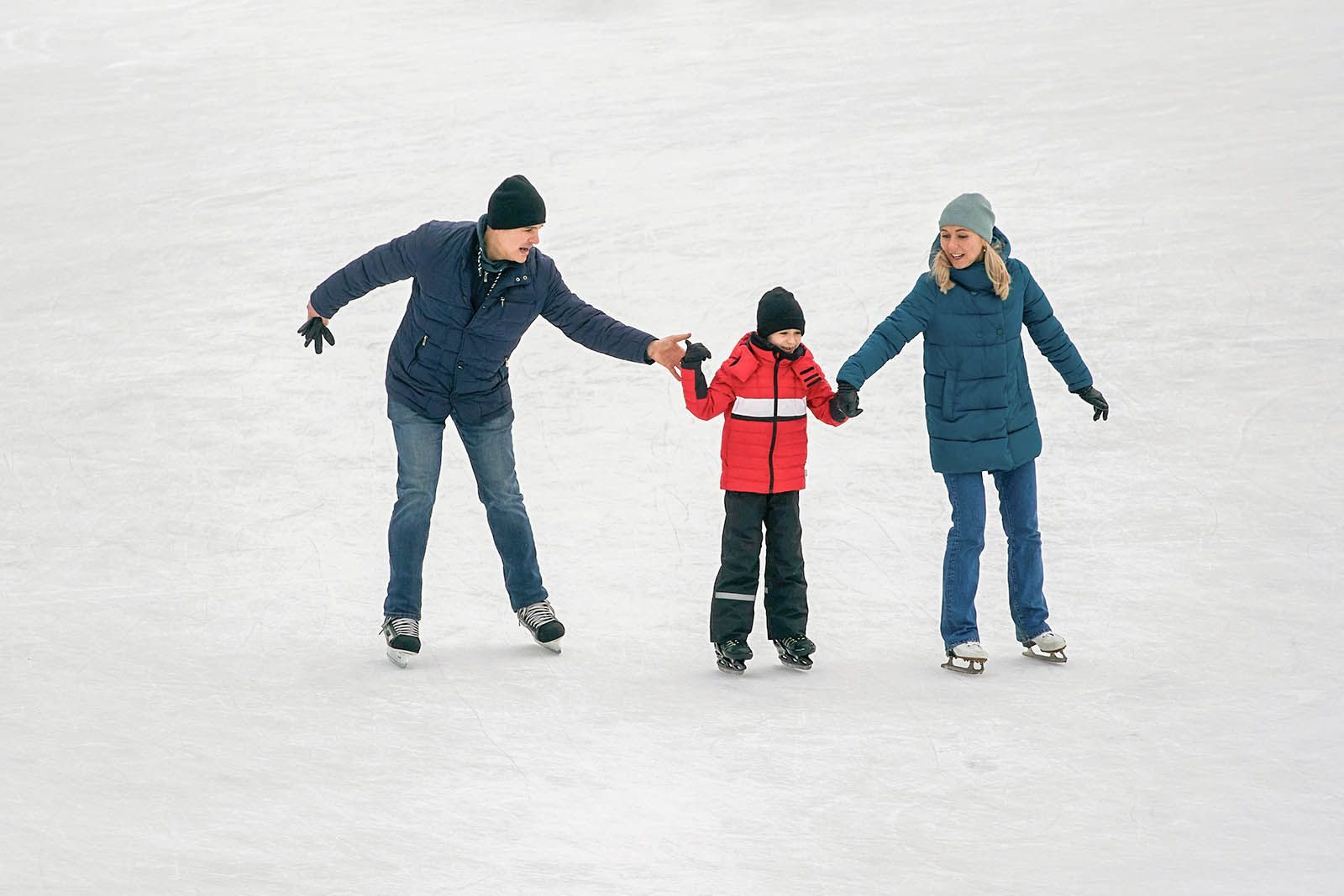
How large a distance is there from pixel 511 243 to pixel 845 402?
3.44 feet

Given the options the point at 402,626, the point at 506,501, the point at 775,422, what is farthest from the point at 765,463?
the point at 402,626

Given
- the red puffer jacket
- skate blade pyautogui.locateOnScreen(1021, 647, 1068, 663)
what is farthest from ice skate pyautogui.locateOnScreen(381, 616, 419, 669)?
skate blade pyautogui.locateOnScreen(1021, 647, 1068, 663)

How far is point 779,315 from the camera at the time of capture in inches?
177

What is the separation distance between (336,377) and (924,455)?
280 centimetres

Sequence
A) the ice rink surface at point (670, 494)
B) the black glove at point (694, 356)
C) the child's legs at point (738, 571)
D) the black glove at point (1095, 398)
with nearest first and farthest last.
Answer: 1. the ice rink surface at point (670, 494)
2. the black glove at point (694, 356)
3. the child's legs at point (738, 571)
4. the black glove at point (1095, 398)

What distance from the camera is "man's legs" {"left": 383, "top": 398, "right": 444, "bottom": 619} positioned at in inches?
182

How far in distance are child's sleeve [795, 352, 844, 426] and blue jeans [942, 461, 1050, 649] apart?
0.41 metres

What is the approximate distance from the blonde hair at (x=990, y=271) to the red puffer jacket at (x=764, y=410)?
45 cm

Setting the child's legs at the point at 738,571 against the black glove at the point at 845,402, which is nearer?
the black glove at the point at 845,402

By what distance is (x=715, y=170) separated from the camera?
984cm

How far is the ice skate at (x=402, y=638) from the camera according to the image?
455 cm

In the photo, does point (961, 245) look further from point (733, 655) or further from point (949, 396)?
point (733, 655)

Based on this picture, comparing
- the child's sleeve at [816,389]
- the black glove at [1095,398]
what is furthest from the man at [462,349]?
the black glove at [1095,398]

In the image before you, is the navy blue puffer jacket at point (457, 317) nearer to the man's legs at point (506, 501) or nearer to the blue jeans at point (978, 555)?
the man's legs at point (506, 501)
